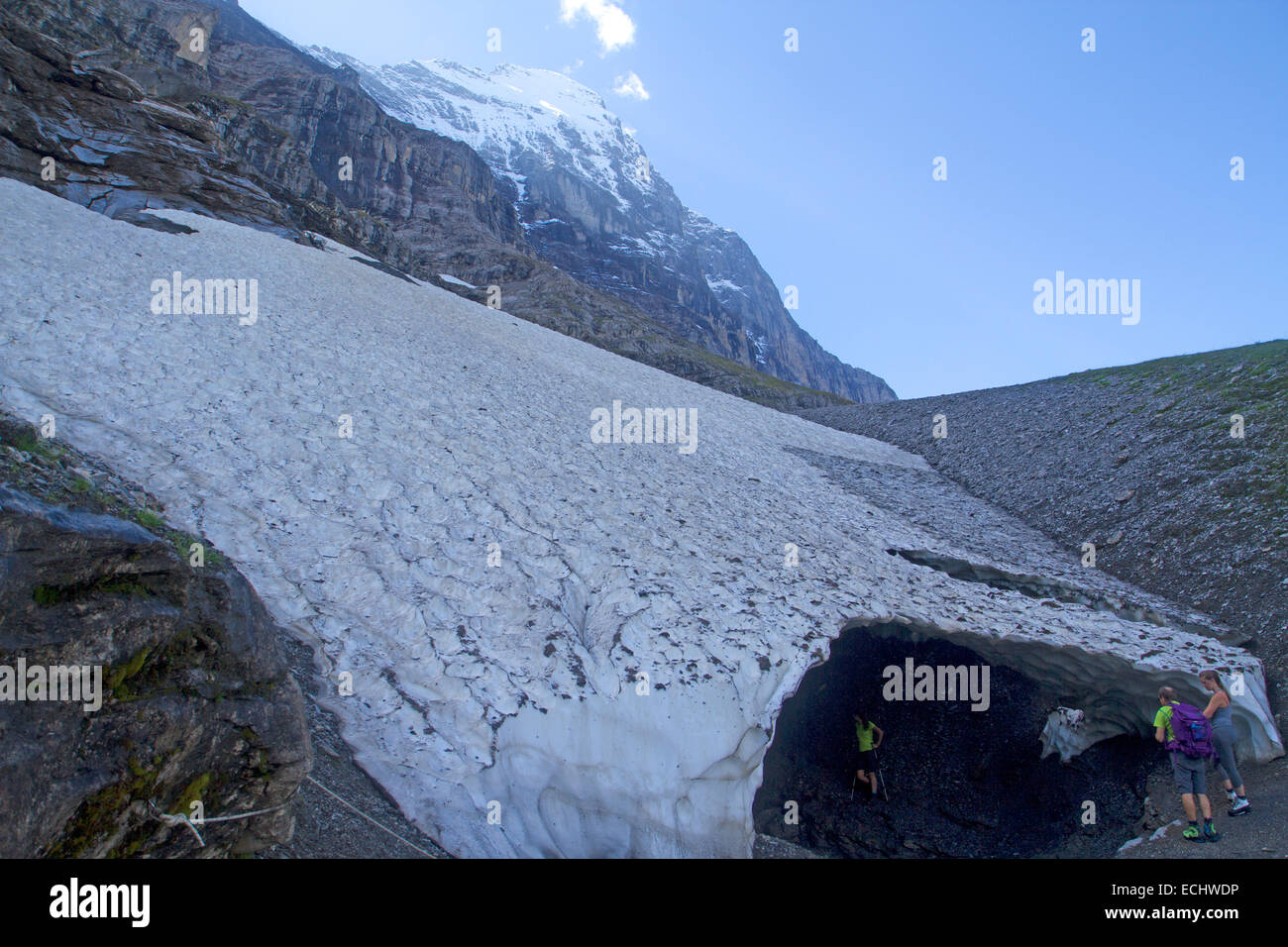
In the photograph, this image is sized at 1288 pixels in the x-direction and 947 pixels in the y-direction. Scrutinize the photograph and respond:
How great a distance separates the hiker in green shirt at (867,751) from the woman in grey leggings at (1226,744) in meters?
4.66

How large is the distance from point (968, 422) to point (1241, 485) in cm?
1473

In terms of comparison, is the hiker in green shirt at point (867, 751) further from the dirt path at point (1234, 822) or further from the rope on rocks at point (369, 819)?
the rope on rocks at point (369, 819)

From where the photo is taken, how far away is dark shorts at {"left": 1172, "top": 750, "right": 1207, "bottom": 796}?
27.0 ft

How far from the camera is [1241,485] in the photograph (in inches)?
607

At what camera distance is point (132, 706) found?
14.9 feet

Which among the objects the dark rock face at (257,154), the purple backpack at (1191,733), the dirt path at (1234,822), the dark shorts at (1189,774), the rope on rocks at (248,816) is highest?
the dark rock face at (257,154)

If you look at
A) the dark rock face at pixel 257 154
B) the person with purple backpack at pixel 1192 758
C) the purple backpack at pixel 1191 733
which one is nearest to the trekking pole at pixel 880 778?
the person with purple backpack at pixel 1192 758

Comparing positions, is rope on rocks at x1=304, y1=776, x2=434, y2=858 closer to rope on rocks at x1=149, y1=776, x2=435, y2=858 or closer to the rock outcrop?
rope on rocks at x1=149, y1=776, x2=435, y2=858

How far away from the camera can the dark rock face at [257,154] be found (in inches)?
1048

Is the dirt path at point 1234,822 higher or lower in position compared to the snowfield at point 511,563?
lower

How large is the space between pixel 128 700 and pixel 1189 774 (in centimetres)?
1147

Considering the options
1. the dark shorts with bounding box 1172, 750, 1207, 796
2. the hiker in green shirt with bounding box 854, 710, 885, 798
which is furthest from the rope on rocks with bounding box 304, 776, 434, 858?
the dark shorts with bounding box 1172, 750, 1207, 796

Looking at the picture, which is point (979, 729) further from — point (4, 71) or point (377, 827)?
point (4, 71)
